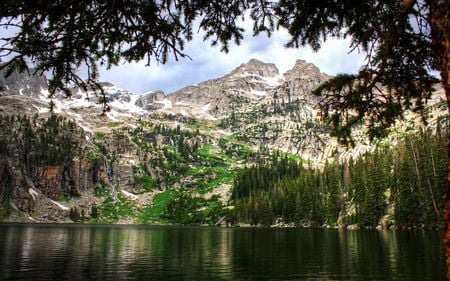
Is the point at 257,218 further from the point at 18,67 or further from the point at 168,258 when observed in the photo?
the point at 18,67

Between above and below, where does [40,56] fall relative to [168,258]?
above

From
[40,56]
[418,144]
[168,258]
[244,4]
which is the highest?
[418,144]

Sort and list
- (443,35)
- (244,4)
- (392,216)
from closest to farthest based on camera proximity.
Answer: (443,35)
(244,4)
(392,216)

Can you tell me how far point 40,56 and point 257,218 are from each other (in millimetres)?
175790

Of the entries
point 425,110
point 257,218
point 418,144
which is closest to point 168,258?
point 425,110

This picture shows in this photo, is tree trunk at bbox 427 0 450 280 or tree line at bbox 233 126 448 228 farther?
tree line at bbox 233 126 448 228

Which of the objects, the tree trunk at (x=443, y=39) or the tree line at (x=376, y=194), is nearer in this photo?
the tree trunk at (x=443, y=39)

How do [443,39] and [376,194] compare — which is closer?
[443,39]

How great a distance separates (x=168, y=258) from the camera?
160 feet

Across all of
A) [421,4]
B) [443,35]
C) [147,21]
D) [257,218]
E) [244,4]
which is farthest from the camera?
[257,218]

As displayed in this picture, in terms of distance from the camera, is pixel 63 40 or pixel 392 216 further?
pixel 392 216

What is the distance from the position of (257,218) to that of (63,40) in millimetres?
176092

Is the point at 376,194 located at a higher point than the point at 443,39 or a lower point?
lower

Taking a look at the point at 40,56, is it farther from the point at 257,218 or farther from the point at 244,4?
the point at 257,218
